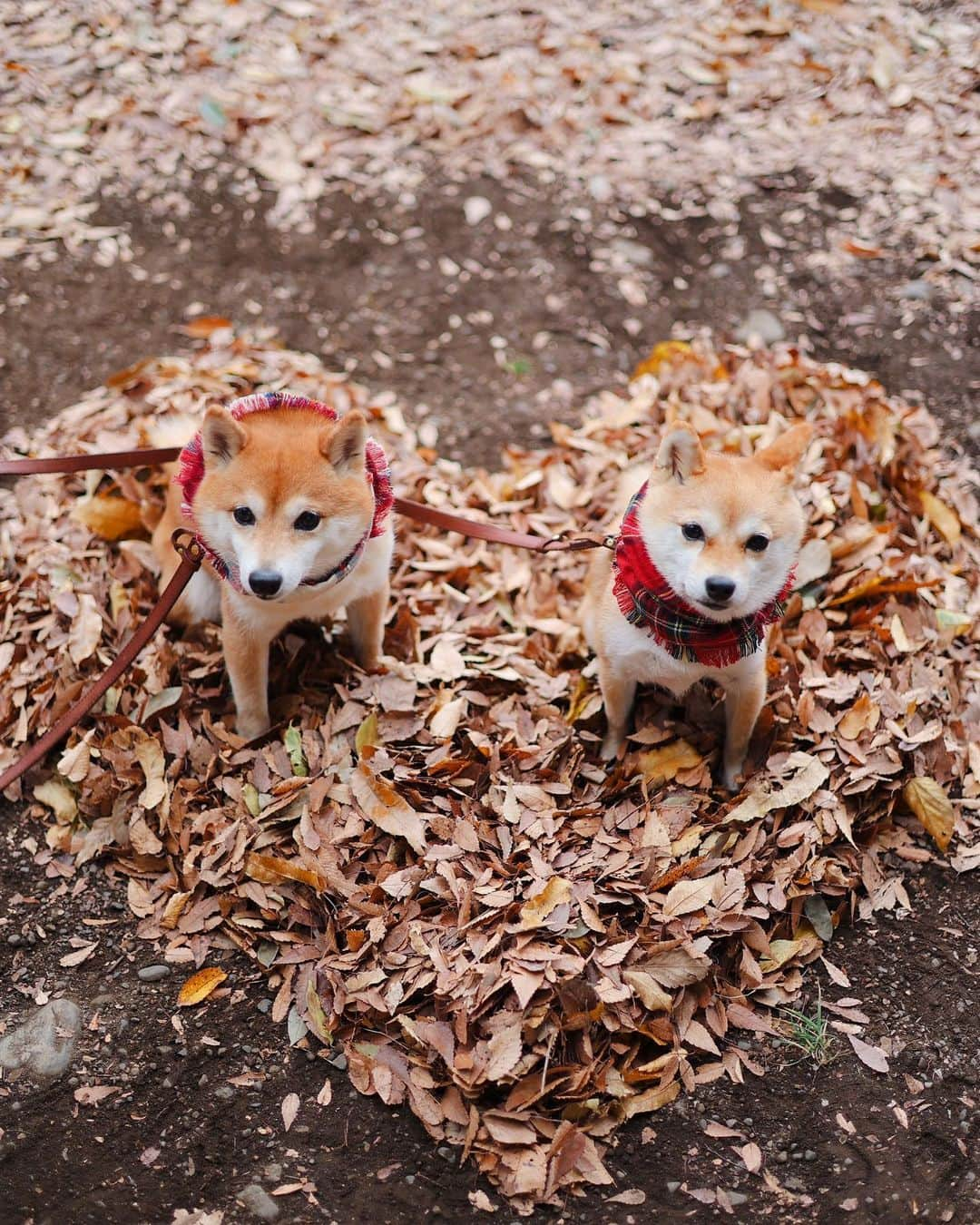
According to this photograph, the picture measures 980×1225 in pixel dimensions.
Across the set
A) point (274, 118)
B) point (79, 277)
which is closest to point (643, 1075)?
point (79, 277)

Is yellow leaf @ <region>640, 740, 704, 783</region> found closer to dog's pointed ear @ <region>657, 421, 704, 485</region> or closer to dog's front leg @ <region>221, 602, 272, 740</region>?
dog's pointed ear @ <region>657, 421, 704, 485</region>

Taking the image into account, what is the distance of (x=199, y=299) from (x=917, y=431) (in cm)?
405

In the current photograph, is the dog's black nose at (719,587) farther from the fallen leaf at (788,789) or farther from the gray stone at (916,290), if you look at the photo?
the gray stone at (916,290)

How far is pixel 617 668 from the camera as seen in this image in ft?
12.3

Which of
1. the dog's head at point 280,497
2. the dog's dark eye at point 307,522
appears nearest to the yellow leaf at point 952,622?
the dog's head at point 280,497

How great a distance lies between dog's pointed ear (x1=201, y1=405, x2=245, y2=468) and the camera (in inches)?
124

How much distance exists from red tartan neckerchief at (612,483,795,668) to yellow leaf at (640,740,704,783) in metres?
0.49

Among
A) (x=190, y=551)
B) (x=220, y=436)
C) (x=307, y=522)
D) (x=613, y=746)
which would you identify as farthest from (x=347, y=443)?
(x=613, y=746)

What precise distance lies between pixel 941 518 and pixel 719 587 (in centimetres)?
214

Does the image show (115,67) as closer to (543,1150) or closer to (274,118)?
(274,118)

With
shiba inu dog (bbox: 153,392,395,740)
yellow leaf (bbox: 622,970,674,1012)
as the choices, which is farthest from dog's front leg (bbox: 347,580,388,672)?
yellow leaf (bbox: 622,970,674,1012)

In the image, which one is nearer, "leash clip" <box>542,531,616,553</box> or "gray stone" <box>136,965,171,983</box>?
"gray stone" <box>136,965,171,983</box>

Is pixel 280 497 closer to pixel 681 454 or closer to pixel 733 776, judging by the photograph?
pixel 681 454

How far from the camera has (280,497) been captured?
3.19 m
